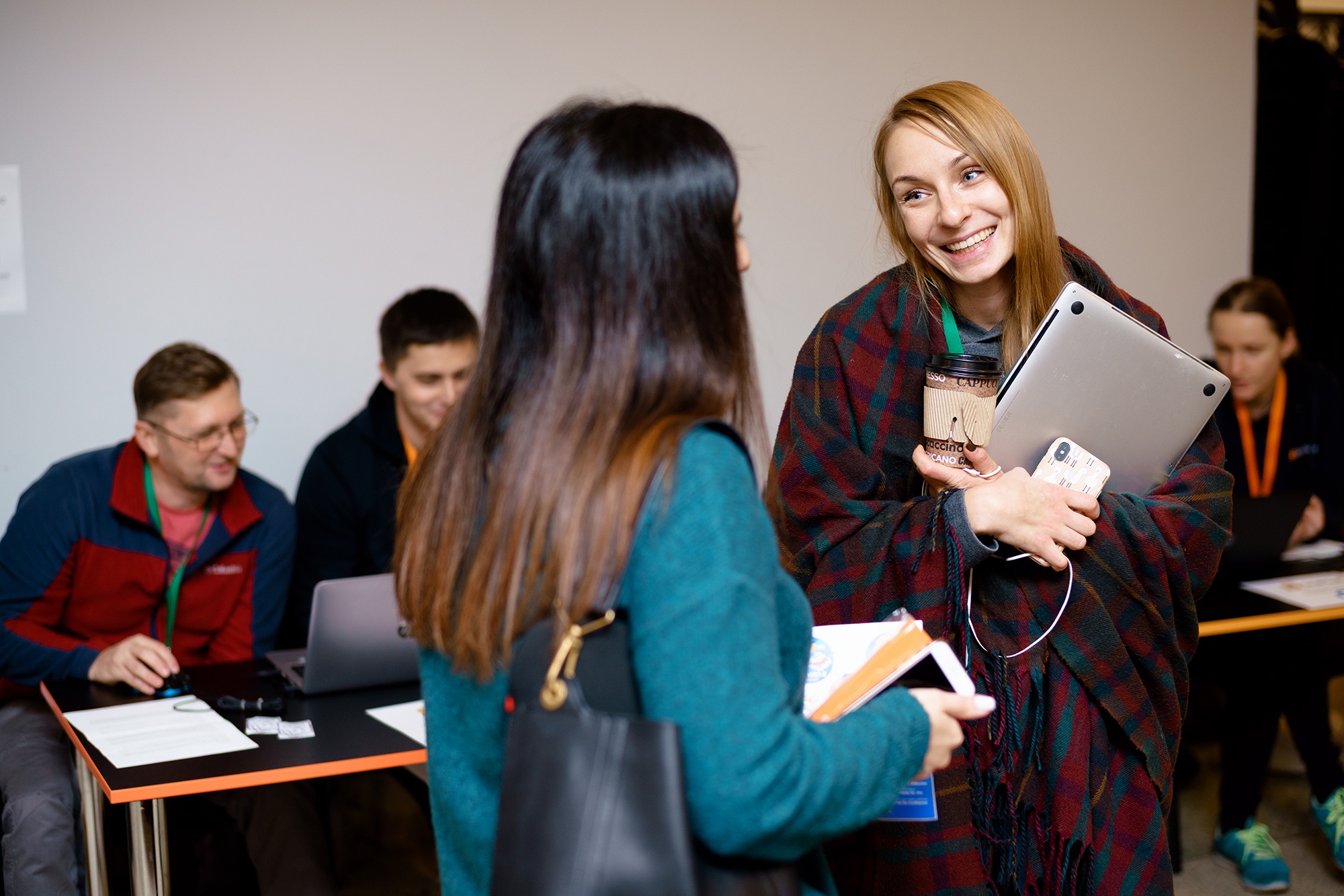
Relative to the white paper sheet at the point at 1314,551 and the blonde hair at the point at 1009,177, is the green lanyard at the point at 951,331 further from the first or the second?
the white paper sheet at the point at 1314,551

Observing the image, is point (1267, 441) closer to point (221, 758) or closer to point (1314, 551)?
point (1314, 551)

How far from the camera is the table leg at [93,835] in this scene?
213cm

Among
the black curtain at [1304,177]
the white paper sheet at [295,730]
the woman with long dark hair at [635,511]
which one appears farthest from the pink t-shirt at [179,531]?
the black curtain at [1304,177]

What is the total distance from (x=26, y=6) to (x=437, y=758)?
289 centimetres

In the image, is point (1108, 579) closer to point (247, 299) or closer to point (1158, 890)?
point (1158, 890)

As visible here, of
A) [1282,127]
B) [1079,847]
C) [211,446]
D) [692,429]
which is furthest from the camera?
[1282,127]

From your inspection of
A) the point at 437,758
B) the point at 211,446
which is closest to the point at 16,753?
the point at 211,446

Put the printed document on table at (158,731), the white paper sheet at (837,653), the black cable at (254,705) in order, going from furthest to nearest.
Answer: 1. the black cable at (254,705)
2. the printed document on table at (158,731)
3. the white paper sheet at (837,653)

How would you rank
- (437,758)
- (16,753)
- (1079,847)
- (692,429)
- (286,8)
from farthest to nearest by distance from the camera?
(286,8), (16,753), (1079,847), (437,758), (692,429)

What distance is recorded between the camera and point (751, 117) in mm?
3816

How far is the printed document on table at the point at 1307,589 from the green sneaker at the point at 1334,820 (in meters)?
0.58

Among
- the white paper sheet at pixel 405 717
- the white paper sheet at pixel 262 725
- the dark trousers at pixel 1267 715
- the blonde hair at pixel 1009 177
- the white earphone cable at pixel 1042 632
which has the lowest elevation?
the dark trousers at pixel 1267 715

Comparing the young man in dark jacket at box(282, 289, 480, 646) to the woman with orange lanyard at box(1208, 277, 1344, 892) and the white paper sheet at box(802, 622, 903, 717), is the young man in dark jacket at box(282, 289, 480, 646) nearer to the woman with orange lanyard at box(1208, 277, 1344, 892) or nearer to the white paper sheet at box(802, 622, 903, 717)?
the white paper sheet at box(802, 622, 903, 717)

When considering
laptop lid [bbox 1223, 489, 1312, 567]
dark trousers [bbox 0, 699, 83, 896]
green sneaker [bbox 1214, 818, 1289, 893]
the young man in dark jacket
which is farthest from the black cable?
green sneaker [bbox 1214, 818, 1289, 893]
